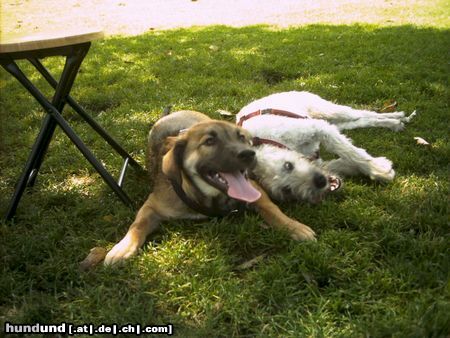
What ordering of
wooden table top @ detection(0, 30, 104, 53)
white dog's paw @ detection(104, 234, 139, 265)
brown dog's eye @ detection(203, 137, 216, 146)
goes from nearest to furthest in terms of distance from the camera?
wooden table top @ detection(0, 30, 104, 53), white dog's paw @ detection(104, 234, 139, 265), brown dog's eye @ detection(203, 137, 216, 146)

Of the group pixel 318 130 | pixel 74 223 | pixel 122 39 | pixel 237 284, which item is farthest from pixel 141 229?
pixel 122 39

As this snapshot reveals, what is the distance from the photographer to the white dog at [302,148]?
3631mm

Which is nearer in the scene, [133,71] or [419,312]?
[419,312]

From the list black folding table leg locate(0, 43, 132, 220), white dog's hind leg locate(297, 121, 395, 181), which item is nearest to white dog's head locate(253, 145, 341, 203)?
white dog's hind leg locate(297, 121, 395, 181)

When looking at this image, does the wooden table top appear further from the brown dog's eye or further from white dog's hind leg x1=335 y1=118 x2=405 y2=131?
white dog's hind leg x1=335 y1=118 x2=405 y2=131

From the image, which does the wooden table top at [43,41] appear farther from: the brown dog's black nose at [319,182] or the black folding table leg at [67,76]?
the brown dog's black nose at [319,182]

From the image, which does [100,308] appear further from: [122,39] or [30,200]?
[122,39]

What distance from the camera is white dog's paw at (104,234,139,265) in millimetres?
3045

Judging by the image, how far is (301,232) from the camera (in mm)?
3104

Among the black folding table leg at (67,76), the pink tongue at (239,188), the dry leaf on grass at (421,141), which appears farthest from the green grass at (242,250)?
the black folding table leg at (67,76)

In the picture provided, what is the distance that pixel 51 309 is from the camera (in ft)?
8.75

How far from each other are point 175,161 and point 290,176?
37.4 inches

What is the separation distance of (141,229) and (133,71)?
480 centimetres

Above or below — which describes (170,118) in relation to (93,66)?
above
